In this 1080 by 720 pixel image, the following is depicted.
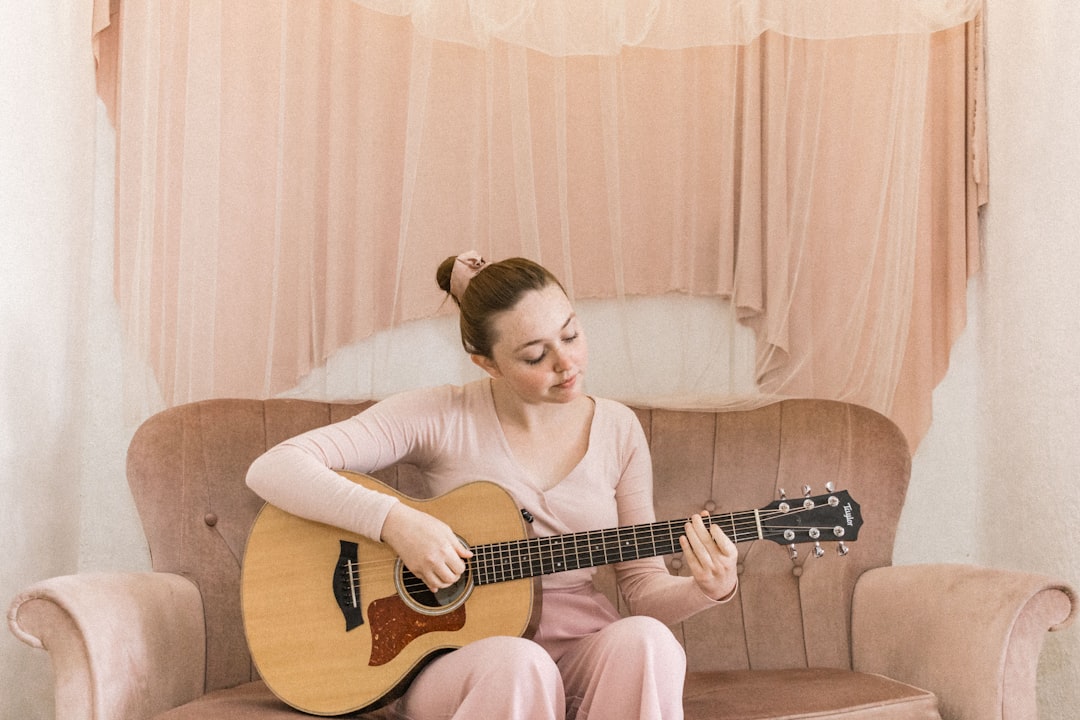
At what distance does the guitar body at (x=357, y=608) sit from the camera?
5.39ft

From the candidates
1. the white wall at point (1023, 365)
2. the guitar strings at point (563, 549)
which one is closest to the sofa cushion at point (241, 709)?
the guitar strings at point (563, 549)

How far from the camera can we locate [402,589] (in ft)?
5.51

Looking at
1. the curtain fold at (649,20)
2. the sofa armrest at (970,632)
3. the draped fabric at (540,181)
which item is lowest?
the sofa armrest at (970,632)

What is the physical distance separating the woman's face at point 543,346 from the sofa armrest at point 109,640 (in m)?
0.75

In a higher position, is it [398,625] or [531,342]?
[531,342]

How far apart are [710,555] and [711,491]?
0.64m

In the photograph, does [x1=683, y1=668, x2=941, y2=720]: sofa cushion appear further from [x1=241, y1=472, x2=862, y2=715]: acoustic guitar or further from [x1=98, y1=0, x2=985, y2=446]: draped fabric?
[x1=98, y1=0, x2=985, y2=446]: draped fabric

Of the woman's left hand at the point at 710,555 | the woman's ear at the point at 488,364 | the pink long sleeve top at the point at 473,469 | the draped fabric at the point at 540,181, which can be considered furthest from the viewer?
the draped fabric at the point at 540,181

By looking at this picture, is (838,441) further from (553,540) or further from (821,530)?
(553,540)

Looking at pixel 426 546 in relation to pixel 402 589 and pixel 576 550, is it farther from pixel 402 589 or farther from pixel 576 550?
pixel 576 550

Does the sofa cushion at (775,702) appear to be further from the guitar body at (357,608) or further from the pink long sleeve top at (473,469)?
the pink long sleeve top at (473,469)

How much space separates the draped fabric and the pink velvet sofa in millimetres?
207

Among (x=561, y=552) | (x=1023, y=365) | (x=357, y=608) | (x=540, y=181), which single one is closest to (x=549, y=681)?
(x=561, y=552)

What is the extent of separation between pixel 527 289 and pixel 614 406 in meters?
0.32
